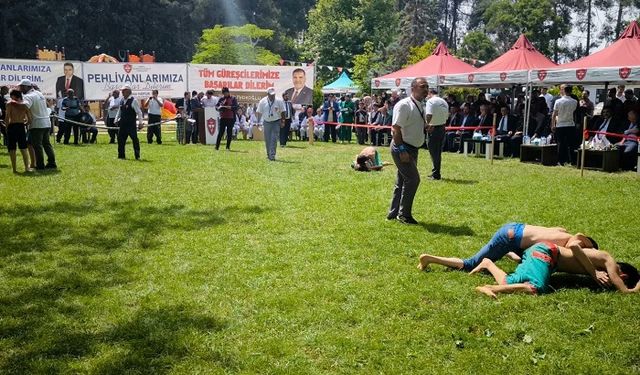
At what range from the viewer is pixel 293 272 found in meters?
6.19

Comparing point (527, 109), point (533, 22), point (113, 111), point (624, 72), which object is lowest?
point (113, 111)

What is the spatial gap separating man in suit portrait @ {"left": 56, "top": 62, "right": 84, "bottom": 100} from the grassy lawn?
14136 millimetres

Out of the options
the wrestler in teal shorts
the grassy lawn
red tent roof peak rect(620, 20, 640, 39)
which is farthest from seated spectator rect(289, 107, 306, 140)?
the wrestler in teal shorts

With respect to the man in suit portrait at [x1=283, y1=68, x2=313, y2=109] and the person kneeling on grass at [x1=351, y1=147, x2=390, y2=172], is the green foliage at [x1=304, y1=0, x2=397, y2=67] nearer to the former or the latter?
the man in suit portrait at [x1=283, y1=68, x2=313, y2=109]

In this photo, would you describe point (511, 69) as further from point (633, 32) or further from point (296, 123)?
point (296, 123)

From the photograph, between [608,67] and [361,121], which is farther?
[361,121]

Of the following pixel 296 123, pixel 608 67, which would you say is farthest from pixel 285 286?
pixel 296 123

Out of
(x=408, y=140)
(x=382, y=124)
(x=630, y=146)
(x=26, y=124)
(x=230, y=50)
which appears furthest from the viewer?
(x=230, y=50)

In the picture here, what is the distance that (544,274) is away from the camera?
5.55 metres

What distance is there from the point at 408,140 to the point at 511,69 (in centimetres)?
1212

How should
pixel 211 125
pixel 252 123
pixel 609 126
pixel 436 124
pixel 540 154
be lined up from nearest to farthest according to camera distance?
pixel 436 124, pixel 609 126, pixel 540 154, pixel 211 125, pixel 252 123

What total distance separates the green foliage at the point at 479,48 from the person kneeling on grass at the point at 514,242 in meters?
54.1

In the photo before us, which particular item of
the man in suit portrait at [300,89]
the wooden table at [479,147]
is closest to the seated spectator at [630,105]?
the wooden table at [479,147]

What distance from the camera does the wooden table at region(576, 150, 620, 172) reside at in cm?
1453
